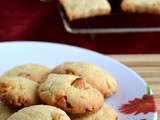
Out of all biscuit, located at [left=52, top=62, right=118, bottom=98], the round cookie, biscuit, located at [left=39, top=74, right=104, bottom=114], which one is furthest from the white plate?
the round cookie

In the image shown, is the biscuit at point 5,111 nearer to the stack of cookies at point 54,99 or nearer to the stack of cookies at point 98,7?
the stack of cookies at point 54,99

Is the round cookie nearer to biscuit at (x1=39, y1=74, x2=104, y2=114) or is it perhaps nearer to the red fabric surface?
biscuit at (x1=39, y1=74, x2=104, y2=114)

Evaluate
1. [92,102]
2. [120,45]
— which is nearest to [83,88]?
[92,102]

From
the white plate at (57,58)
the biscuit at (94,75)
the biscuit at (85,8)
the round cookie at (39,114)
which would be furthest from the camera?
the biscuit at (85,8)

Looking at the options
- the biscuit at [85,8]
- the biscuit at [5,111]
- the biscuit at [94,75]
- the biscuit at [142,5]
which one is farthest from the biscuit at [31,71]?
the biscuit at [142,5]

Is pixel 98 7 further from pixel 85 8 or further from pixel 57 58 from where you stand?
pixel 57 58

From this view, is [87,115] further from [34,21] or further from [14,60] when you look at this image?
[34,21]
